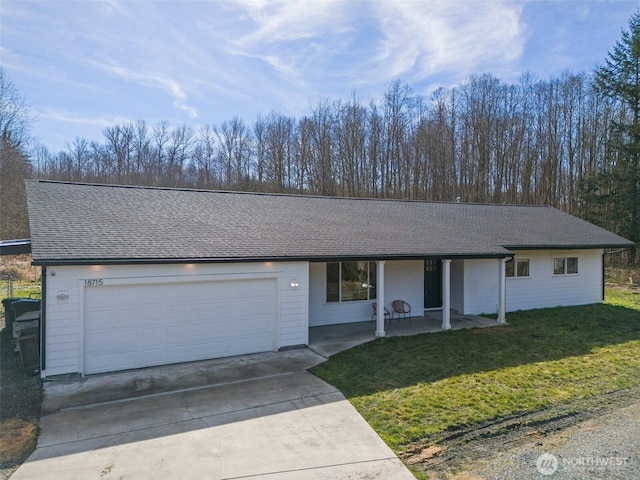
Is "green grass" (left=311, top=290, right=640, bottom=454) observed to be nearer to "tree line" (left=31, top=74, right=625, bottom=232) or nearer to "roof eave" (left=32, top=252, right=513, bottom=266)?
"roof eave" (left=32, top=252, right=513, bottom=266)

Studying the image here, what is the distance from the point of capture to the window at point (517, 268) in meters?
14.3

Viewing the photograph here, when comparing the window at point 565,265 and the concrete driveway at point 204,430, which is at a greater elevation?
the window at point 565,265

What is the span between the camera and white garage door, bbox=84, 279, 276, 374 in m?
7.83

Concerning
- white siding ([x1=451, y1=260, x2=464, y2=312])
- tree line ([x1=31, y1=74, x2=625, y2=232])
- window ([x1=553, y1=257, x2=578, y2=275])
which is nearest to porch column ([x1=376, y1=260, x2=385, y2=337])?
white siding ([x1=451, y1=260, x2=464, y2=312])

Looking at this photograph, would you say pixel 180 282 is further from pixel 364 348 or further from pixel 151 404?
pixel 364 348

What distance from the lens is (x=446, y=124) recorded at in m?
34.3

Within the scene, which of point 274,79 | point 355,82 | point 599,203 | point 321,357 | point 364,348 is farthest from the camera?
point 355,82

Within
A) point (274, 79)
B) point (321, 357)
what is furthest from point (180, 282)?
point (274, 79)

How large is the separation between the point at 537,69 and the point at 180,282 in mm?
35854

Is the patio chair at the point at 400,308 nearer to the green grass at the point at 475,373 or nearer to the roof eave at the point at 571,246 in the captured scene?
the green grass at the point at 475,373

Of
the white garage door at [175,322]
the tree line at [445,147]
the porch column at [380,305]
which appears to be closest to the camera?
the white garage door at [175,322]

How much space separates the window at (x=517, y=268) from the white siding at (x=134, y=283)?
8358 millimetres

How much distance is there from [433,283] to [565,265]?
18.6 ft

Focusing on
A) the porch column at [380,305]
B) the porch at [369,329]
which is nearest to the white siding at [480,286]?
the porch at [369,329]
